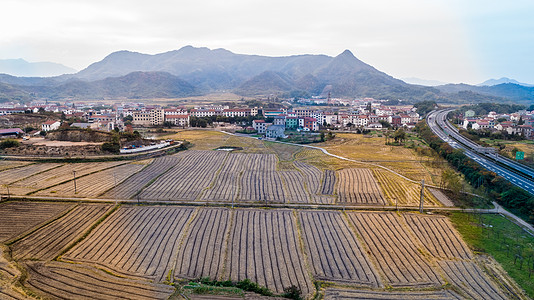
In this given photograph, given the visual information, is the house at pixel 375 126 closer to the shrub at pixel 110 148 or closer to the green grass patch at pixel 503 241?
the green grass patch at pixel 503 241

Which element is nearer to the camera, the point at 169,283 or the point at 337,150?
the point at 169,283

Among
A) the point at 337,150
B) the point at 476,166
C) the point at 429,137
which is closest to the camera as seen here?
the point at 476,166

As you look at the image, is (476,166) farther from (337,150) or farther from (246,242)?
(246,242)

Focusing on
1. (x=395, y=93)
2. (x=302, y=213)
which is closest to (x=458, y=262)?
(x=302, y=213)

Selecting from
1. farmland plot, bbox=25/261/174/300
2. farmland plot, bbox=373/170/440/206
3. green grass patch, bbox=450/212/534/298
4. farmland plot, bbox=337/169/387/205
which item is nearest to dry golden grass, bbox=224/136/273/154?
farmland plot, bbox=337/169/387/205

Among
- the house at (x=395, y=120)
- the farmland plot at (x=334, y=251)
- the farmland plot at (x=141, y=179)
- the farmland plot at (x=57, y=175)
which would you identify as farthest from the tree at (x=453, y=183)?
the house at (x=395, y=120)
